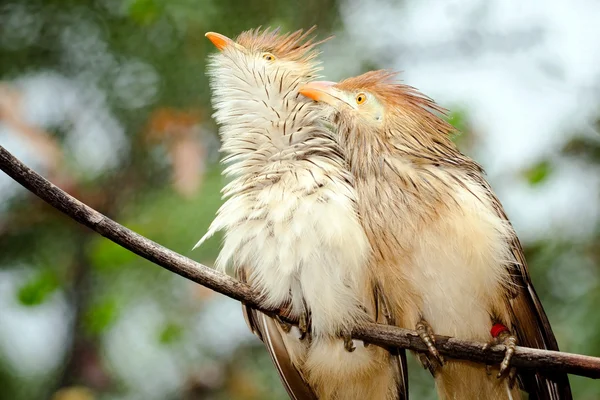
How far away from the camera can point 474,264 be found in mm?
2574

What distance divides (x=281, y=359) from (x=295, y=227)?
2.12 ft

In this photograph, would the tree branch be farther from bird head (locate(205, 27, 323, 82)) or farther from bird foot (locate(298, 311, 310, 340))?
bird head (locate(205, 27, 323, 82))

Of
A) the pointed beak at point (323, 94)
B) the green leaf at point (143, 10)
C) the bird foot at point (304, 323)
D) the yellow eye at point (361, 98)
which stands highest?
the green leaf at point (143, 10)

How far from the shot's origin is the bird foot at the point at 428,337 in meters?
2.47

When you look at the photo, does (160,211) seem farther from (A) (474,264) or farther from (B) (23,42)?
(A) (474,264)

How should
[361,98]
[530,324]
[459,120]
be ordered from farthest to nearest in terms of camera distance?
[459,120], [361,98], [530,324]

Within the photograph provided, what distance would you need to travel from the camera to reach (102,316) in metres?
3.93

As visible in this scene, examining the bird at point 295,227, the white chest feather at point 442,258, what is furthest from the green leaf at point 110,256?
the white chest feather at point 442,258

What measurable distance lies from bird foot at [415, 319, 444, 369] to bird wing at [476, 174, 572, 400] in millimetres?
347

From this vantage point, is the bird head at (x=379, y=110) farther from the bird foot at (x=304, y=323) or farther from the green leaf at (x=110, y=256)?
the green leaf at (x=110, y=256)

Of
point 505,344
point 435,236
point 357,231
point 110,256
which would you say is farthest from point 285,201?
point 110,256

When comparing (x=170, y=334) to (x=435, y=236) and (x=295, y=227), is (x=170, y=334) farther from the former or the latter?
(x=435, y=236)

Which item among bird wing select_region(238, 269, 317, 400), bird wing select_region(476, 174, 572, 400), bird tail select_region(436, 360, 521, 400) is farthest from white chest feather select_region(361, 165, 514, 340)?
bird wing select_region(238, 269, 317, 400)

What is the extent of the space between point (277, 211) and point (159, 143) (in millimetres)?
2016
